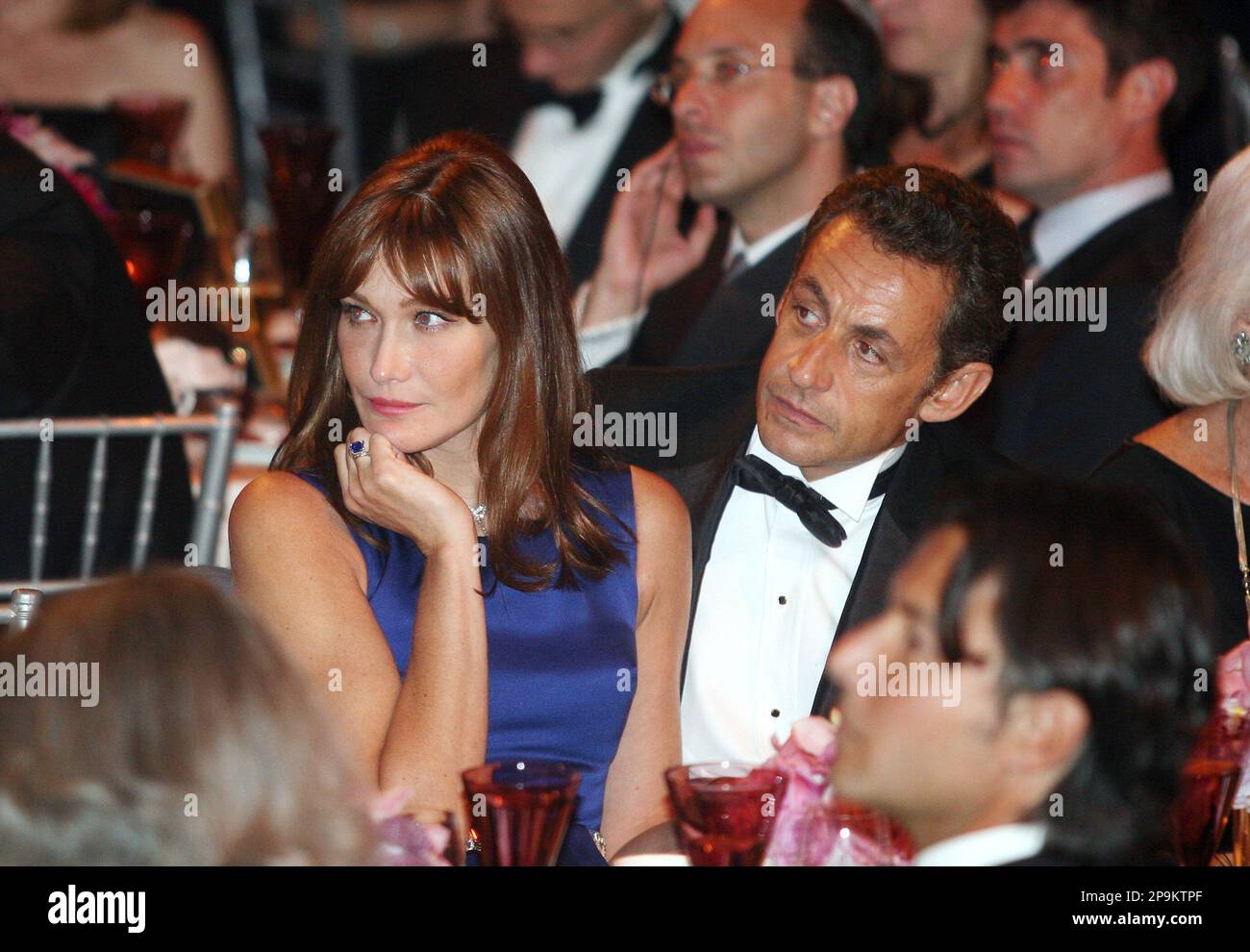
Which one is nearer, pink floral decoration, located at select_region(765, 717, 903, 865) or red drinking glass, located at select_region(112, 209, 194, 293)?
pink floral decoration, located at select_region(765, 717, 903, 865)

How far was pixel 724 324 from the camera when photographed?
3.37 metres

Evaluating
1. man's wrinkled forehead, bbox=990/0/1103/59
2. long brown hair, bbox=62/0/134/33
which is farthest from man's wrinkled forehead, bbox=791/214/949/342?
long brown hair, bbox=62/0/134/33

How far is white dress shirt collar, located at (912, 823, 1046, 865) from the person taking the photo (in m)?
1.37

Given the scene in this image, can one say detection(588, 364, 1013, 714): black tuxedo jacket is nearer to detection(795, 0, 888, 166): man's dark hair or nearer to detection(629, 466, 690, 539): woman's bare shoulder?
detection(629, 466, 690, 539): woman's bare shoulder

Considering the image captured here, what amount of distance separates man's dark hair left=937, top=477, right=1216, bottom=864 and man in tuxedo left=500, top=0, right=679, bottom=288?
9.92 ft

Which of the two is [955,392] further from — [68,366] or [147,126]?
[147,126]

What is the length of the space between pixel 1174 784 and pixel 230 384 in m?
2.37

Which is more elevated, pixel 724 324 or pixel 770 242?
pixel 770 242

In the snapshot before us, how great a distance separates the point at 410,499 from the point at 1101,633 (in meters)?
1.00

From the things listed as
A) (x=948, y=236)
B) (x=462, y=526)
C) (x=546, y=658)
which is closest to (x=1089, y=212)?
(x=948, y=236)
